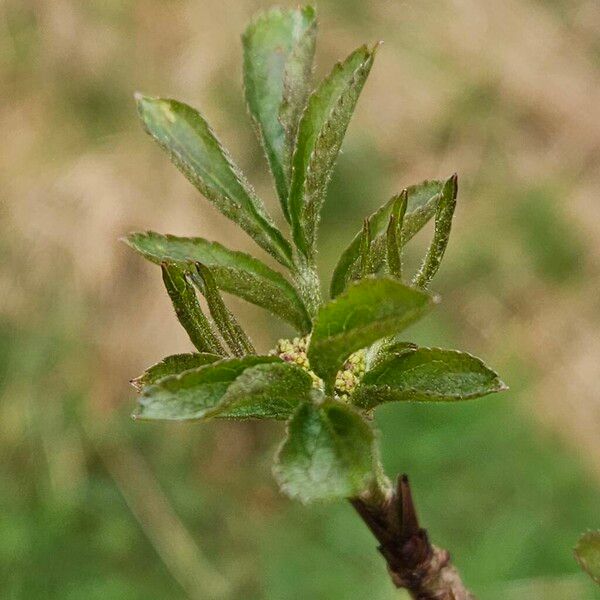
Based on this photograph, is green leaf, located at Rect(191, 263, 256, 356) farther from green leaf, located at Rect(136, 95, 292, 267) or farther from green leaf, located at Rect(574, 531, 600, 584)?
green leaf, located at Rect(574, 531, 600, 584)

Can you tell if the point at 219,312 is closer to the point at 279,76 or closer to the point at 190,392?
the point at 190,392

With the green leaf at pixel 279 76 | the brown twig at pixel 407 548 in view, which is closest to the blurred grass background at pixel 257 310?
the brown twig at pixel 407 548

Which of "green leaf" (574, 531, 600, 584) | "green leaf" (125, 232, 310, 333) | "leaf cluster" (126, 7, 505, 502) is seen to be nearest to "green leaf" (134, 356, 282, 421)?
"leaf cluster" (126, 7, 505, 502)

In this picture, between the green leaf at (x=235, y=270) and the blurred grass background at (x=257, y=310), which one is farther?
the blurred grass background at (x=257, y=310)

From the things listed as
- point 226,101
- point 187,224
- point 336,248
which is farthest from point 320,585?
point 226,101

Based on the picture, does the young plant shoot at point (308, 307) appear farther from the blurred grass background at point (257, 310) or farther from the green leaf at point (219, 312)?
the blurred grass background at point (257, 310)

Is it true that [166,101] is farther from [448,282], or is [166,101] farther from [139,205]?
[448,282]
